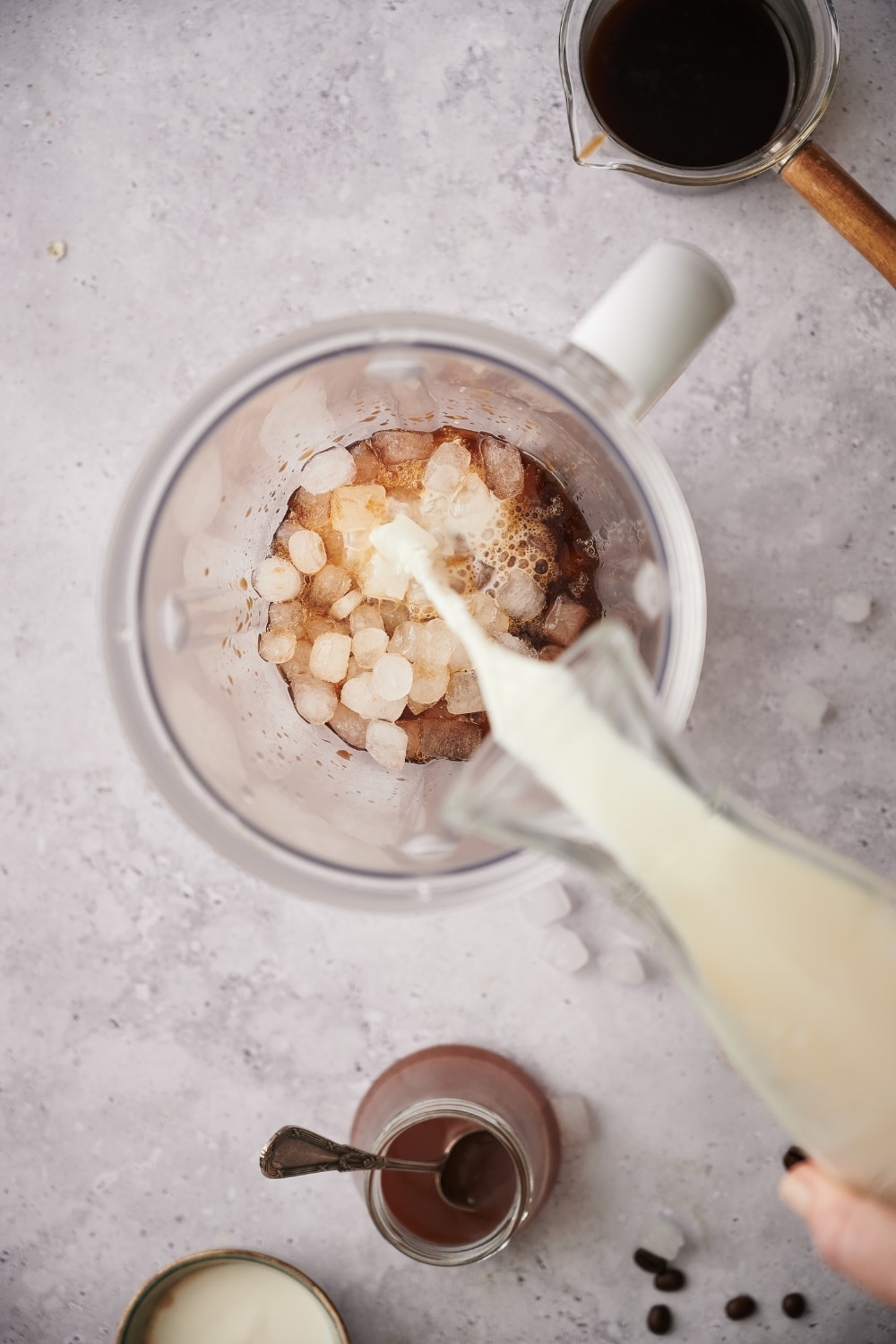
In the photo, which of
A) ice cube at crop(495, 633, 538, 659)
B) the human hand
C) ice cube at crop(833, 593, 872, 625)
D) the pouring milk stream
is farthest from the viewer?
ice cube at crop(833, 593, 872, 625)

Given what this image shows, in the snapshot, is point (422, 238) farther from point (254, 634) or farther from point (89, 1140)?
point (89, 1140)

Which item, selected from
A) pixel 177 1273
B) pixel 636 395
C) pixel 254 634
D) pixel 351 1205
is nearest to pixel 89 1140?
pixel 177 1273

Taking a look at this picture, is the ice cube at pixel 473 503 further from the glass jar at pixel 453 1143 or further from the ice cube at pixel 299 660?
the glass jar at pixel 453 1143

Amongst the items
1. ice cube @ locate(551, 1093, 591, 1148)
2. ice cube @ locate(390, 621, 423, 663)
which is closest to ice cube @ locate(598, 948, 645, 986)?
ice cube @ locate(551, 1093, 591, 1148)

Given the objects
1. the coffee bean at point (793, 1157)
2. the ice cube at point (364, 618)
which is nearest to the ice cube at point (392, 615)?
the ice cube at point (364, 618)

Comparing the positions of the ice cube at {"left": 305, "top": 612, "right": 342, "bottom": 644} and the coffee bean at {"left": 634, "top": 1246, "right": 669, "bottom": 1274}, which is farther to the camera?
the coffee bean at {"left": 634, "top": 1246, "right": 669, "bottom": 1274}

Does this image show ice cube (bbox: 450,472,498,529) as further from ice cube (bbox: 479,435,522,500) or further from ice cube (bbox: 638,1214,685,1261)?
ice cube (bbox: 638,1214,685,1261)

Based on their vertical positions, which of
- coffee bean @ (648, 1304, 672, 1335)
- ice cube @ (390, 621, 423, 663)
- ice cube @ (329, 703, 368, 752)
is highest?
ice cube @ (390, 621, 423, 663)
